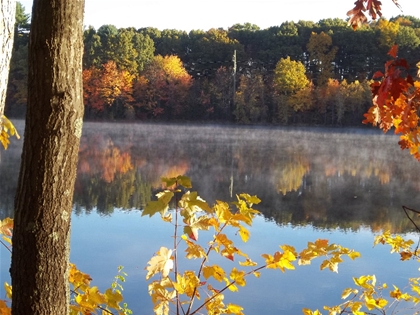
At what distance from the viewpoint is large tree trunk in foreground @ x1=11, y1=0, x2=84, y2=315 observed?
1095 millimetres

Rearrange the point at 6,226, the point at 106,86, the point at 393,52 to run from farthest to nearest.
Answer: the point at 106,86 → the point at 6,226 → the point at 393,52

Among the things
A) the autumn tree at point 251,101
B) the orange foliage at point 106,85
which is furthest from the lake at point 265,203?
the orange foliage at point 106,85

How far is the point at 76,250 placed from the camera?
5.00 meters

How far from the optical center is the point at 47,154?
111cm

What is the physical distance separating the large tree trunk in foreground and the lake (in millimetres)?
2703

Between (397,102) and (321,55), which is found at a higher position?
(321,55)

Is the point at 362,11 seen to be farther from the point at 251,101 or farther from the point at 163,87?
the point at 163,87

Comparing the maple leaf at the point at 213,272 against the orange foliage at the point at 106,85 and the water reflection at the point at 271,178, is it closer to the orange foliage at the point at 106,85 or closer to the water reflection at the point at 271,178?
the water reflection at the point at 271,178

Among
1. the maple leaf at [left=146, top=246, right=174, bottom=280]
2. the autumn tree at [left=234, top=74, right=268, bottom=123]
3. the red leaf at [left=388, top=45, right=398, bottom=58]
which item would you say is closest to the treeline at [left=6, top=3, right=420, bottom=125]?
the autumn tree at [left=234, top=74, right=268, bottom=123]

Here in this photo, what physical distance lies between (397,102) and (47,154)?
1.21 m

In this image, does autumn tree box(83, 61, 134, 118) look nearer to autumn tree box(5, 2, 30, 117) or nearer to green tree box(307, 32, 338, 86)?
autumn tree box(5, 2, 30, 117)

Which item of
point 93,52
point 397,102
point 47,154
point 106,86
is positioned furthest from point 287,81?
point 47,154

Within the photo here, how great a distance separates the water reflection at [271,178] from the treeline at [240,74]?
11.1 metres

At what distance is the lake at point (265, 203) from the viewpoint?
4266 mm
